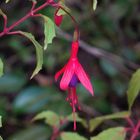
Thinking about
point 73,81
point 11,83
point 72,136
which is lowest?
point 11,83

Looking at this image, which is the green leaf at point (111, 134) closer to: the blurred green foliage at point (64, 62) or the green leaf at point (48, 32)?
the green leaf at point (48, 32)

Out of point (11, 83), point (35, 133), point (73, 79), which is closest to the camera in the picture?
point (73, 79)

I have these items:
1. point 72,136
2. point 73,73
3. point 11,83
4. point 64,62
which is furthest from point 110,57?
point 73,73

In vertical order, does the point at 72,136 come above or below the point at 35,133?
above

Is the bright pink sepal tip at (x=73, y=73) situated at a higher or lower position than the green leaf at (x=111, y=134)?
higher

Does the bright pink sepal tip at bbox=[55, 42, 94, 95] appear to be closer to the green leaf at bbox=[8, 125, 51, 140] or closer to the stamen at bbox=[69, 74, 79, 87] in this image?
the stamen at bbox=[69, 74, 79, 87]

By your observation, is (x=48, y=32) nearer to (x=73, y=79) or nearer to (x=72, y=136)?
(x=73, y=79)

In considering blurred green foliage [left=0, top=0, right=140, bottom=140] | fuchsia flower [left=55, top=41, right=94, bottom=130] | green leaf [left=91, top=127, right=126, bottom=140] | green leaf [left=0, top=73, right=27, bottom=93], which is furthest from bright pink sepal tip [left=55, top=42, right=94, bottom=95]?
green leaf [left=0, top=73, right=27, bottom=93]

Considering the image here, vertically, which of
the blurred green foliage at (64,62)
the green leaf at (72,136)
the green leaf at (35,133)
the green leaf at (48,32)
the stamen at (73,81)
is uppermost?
the green leaf at (48,32)

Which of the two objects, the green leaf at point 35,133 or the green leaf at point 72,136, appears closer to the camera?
the green leaf at point 72,136

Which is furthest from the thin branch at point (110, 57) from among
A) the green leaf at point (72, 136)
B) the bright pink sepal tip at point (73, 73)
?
the bright pink sepal tip at point (73, 73)

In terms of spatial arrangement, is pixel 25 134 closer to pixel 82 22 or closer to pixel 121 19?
pixel 82 22
